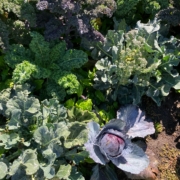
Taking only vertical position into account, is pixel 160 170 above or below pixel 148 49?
below

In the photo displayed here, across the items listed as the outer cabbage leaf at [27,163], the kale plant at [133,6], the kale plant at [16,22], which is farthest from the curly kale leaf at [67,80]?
the kale plant at [133,6]

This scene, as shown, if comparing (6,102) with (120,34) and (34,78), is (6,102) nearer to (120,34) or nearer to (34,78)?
(34,78)

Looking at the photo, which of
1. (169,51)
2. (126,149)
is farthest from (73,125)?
(169,51)

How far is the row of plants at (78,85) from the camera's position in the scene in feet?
8.67

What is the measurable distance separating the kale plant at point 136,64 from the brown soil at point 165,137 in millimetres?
187

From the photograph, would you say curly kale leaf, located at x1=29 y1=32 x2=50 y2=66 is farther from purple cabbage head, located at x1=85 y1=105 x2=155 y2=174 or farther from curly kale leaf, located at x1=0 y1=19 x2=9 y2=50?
purple cabbage head, located at x1=85 y1=105 x2=155 y2=174

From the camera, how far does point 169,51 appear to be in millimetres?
3109

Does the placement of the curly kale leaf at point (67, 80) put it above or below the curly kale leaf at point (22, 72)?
below

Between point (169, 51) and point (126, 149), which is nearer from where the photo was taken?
point (126, 149)

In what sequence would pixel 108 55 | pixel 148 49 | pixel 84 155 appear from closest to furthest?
pixel 84 155
pixel 148 49
pixel 108 55

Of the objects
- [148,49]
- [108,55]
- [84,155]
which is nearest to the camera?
[84,155]

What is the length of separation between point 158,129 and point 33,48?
133 centimetres

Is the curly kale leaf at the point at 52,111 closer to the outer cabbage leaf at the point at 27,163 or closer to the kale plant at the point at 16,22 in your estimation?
the outer cabbage leaf at the point at 27,163

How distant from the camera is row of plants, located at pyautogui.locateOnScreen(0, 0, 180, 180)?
2.64 metres
